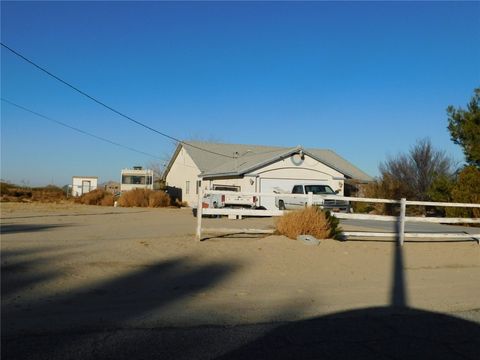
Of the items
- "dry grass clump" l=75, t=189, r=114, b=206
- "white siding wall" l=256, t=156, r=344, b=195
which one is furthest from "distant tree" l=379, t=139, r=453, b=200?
"dry grass clump" l=75, t=189, r=114, b=206

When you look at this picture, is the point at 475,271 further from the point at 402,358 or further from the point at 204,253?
the point at 402,358

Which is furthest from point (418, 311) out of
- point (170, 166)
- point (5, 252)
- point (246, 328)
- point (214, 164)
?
point (170, 166)

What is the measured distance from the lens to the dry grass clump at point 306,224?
556 inches

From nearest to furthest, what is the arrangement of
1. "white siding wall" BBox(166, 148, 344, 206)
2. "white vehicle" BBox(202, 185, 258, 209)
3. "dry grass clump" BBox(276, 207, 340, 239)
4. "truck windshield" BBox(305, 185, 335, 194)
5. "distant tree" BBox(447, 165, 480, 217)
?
"dry grass clump" BBox(276, 207, 340, 239), "white vehicle" BBox(202, 185, 258, 209), "distant tree" BBox(447, 165, 480, 217), "truck windshield" BBox(305, 185, 335, 194), "white siding wall" BBox(166, 148, 344, 206)

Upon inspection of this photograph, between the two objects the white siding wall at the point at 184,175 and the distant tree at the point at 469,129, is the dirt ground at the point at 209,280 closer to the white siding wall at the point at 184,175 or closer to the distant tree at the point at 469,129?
the distant tree at the point at 469,129

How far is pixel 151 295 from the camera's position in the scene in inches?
323

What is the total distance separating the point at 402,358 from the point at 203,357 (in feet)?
6.52

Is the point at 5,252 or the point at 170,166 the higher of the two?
the point at 170,166

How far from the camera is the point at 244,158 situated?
42.3 meters

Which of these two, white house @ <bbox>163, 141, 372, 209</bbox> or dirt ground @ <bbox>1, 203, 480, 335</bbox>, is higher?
white house @ <bbox>163, 141, 372, 209</bbox>

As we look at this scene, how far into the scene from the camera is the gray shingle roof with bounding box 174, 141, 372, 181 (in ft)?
119

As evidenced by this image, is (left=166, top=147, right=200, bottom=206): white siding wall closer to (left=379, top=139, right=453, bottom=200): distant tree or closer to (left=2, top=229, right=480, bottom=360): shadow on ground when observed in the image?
(left=379, top=139, right=453, bottom=200): distant tree

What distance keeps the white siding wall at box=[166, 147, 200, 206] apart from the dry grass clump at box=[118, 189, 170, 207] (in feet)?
7.97

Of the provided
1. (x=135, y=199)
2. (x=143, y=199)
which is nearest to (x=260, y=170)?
(x=143, y=199)
